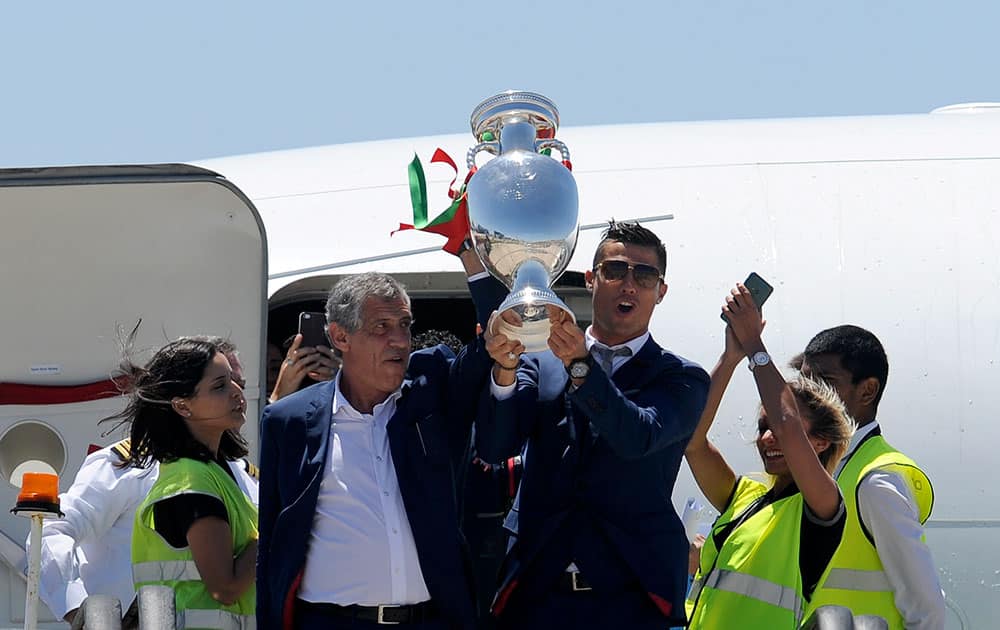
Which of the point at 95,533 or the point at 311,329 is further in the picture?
the point at 311,329

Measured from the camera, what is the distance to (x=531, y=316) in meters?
3.60

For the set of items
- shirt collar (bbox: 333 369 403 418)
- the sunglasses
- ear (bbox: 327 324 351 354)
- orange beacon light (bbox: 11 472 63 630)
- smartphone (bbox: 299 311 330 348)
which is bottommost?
orange beacon light (bbox: 11 472 63 630)

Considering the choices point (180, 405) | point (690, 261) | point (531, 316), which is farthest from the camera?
point (690, 261)

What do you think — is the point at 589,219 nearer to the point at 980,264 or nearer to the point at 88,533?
the point at 980,264

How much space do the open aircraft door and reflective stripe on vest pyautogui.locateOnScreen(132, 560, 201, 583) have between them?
4.76ft

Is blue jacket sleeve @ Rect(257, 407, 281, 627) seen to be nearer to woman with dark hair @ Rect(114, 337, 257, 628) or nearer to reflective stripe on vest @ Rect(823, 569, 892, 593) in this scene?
woman with dark hair @ Rect(114, 337, 257, 628)

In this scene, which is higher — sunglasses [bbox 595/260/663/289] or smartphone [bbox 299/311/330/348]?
smartphone [bbox 299/311/330/348]

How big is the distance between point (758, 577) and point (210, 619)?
1725mm

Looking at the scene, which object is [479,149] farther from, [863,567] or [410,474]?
[863,567]

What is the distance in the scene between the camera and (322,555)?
4.29 m

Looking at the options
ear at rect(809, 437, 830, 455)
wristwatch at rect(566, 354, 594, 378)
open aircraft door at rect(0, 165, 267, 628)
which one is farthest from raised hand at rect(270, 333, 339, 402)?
wristwatch at rect(566, 354, 594, 378)

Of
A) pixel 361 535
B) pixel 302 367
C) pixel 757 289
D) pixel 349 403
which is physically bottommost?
pixel 361 535

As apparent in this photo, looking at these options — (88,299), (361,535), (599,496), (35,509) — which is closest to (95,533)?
(35,509)

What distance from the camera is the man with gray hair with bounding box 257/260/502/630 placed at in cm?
426
